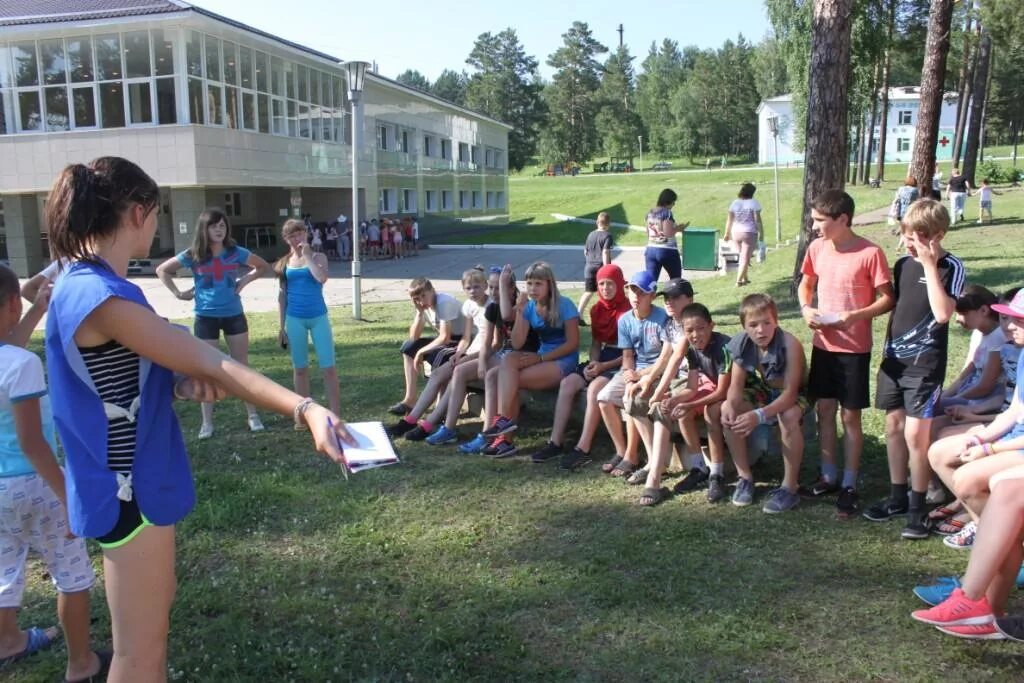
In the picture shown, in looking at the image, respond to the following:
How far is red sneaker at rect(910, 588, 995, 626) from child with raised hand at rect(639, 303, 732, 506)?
1779 millimetres

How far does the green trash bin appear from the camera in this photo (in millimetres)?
21031

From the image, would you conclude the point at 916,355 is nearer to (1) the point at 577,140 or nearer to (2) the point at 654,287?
(2) the point at 654,287

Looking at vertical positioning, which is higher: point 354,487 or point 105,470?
point 105,470

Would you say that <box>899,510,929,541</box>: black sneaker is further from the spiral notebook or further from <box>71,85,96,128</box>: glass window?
<box>71,85,96,128</box>: glass window

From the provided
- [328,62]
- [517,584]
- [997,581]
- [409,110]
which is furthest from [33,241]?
[997,581]

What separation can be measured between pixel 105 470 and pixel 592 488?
383cm

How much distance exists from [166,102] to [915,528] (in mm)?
23967

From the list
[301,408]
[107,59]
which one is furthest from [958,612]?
[107,59]

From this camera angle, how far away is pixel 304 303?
7254 millimetres

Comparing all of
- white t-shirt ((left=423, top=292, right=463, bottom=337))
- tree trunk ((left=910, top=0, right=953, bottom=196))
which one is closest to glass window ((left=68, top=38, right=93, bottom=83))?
white t-shirt ((left=423, top=292, right=463, bottom=337))

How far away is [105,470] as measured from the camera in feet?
7.58

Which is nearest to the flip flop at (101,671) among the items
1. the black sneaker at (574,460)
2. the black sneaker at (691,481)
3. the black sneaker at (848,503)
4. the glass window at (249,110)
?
the black sneaker at (574,460)

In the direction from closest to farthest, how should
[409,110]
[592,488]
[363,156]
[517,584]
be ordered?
[517,584] → [592,488] → [363,156] → [409,110]

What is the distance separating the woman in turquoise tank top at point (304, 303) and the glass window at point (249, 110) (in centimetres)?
2086
